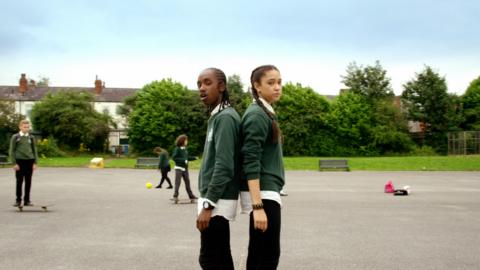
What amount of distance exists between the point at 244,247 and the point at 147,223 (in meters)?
2.77

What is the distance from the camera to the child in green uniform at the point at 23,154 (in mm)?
10555

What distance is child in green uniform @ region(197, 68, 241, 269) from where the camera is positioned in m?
3.13

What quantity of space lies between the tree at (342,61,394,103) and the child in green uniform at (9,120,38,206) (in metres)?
48.7

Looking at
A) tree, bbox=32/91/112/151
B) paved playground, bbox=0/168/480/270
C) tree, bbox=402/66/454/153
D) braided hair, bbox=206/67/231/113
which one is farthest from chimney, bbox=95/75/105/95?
braided hair, bbox=206/67/231/113

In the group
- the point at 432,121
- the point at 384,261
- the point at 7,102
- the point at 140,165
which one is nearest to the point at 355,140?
the point at 432,121

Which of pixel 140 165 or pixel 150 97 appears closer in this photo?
pixel 140 165

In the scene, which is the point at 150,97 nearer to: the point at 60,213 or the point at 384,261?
the point at 60,213

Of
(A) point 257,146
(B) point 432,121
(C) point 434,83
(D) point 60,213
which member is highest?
(C) point 434,83

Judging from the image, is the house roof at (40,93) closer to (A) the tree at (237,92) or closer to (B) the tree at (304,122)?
(A) the tree at (237,92)

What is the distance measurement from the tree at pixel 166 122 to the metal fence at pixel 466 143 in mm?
24845

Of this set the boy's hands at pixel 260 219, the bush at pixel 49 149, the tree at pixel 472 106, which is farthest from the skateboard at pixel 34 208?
the tree at pixel 472 106

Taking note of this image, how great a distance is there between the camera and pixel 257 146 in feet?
10.3

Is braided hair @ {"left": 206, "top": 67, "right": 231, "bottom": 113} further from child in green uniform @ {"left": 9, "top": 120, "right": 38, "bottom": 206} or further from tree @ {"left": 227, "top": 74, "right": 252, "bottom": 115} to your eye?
tree @ {"left": 227, "top": 74, "right": 252, "bottom": 115}

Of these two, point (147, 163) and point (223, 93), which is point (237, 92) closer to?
point (147, 163)
